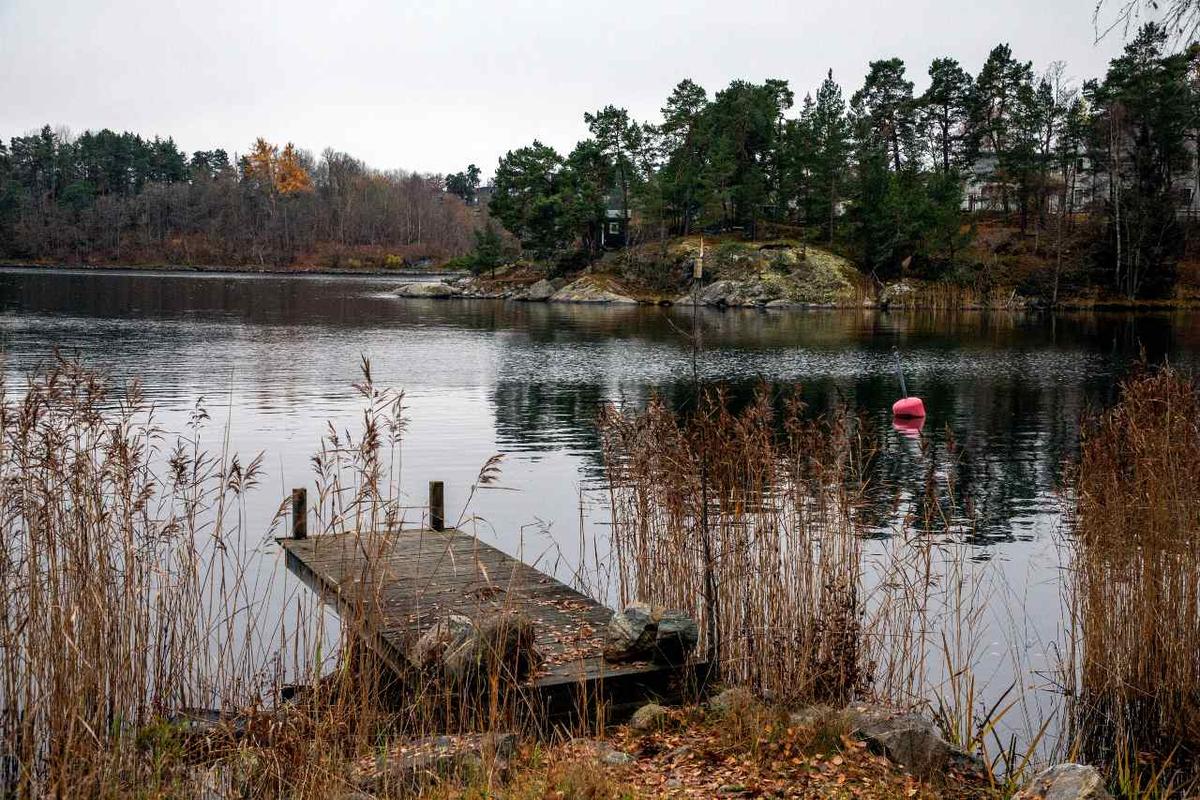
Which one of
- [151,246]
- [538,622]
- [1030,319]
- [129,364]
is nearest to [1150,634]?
[538,622]

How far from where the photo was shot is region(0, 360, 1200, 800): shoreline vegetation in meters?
7.38

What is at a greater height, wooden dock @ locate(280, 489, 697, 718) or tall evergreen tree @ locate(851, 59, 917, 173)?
tall evergreen tree @ locate(851, 59, 917, 173)

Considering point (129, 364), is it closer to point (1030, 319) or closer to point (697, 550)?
point (697, 550)

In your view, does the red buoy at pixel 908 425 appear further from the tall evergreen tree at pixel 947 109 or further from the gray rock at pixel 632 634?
the tall evergreen tree at pixel 947 109

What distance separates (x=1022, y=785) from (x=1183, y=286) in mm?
80178

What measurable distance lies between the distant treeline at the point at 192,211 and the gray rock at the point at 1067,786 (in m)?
151

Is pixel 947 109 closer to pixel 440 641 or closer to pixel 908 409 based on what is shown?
pixel 908 409

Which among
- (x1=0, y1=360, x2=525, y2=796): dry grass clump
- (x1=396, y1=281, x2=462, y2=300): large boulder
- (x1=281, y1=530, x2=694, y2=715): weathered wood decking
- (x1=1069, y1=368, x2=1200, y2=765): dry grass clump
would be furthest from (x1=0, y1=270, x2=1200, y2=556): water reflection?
(x1=396, y1=281, x2=462, y2=300): large boulder

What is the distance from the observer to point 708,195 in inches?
3346

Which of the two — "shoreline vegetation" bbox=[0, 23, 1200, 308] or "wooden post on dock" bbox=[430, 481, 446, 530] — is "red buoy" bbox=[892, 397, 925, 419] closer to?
"wooden post on dock" bbox=[430, 481, 446, 530]

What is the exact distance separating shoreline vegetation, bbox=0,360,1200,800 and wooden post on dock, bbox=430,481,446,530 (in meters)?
3.60

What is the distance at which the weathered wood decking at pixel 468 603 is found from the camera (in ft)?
28.7

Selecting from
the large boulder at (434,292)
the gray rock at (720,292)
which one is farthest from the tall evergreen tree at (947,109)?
the large boulder at (434,292)

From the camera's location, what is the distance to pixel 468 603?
11.5 metres
